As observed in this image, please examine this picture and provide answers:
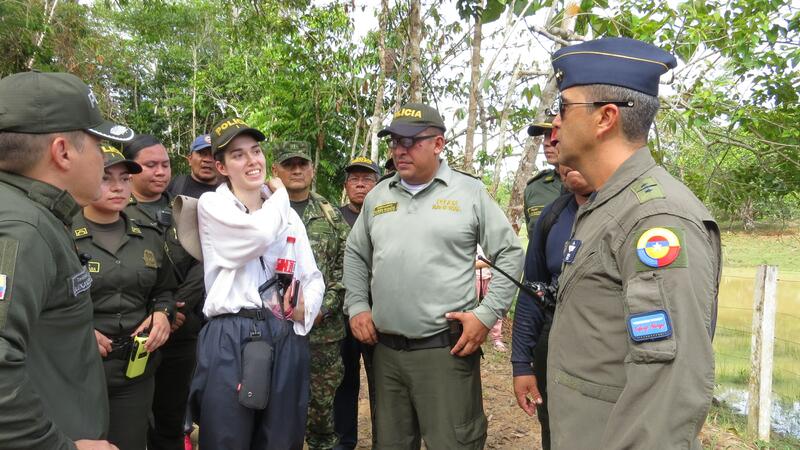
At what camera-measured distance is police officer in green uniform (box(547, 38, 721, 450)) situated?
120 cm

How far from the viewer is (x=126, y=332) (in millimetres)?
2619

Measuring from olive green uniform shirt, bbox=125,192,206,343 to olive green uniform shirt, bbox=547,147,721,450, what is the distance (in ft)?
7.19

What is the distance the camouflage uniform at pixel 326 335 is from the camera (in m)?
3.44

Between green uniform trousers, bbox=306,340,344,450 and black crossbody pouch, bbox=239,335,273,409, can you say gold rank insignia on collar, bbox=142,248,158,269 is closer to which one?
black crossbody pouch, bbox=239,335,273,409

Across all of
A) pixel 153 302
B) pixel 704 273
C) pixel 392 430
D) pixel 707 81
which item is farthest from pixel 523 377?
pixel 707 81

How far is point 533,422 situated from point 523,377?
78.4 inches

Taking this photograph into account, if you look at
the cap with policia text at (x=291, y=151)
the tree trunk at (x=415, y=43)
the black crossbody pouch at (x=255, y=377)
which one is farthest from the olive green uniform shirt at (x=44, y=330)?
the tree trunk at (x=415, y=43)

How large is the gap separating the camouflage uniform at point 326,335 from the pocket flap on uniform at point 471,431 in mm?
1061

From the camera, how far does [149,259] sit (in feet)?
9.07

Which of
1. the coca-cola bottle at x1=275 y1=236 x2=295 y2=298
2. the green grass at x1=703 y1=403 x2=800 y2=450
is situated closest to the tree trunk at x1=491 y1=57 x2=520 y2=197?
the green grass at x1=703 y1=403 x2=800 y2=450

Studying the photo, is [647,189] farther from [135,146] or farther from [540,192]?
[135,146]

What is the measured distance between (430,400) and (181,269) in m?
1.57

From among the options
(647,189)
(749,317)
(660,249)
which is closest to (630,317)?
(660,249)

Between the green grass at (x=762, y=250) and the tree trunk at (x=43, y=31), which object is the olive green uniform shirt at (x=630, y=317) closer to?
the tree trunk at (x=43, y=31)
